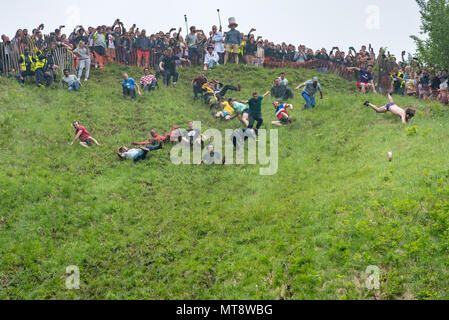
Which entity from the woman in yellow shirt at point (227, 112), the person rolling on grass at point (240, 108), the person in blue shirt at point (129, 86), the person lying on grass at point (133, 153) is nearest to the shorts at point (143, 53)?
the person in blue shirt at point (129, 86)

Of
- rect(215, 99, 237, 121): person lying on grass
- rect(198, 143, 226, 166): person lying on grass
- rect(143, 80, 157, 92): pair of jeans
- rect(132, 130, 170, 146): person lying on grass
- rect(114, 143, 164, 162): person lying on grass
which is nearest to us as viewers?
rect(114, 143, 164, 162): person lying on grass

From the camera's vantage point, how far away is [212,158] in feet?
60.3

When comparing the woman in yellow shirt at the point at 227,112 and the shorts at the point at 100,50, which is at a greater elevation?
the shorts at the point at 100,50

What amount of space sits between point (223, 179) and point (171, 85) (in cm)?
1142

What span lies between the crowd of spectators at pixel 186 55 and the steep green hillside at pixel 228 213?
2.87 meters

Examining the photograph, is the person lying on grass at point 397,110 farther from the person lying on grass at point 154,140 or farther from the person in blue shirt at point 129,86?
the person in blue shirt at point 129,86

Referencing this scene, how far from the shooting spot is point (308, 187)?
1531 cm

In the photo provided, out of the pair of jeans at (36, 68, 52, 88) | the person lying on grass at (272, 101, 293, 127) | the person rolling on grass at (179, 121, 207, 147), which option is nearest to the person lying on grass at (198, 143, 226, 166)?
the person rolling on grass at (179, 121, 207, 147)

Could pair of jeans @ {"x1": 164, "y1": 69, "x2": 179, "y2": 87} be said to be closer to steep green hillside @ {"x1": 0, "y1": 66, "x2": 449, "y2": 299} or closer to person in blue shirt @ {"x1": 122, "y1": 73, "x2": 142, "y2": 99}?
person in blue shirt @ {"x1": 122, "y1": 73, "x2": 142, "y2": 99}

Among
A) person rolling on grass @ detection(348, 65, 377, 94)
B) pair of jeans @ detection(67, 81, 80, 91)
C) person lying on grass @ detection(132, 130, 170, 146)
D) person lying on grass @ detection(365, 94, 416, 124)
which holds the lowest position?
person lying on grass @ detection(132, 130, 170, 146)

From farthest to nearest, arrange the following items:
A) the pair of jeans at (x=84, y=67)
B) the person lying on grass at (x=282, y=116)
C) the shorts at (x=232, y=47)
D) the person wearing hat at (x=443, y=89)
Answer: the shorts at (x=232, y=47) < the pair of jeans at (x=84, y=67) < the person wearing hat at (x=443, y=89) < the person lying on grass at (x=282, y=116)

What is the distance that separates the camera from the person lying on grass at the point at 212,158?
18344 mm

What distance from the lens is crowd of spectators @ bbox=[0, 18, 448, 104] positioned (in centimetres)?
2331

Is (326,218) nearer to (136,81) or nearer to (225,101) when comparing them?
(225,101)
